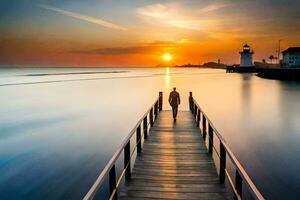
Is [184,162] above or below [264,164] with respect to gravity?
above

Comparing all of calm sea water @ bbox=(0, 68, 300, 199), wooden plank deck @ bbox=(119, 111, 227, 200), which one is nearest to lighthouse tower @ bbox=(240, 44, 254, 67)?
calm sea water @ bbox=(0, 68, 300, 199)

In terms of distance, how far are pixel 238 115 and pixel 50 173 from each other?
21322 millimetres

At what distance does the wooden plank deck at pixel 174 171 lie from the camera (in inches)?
238

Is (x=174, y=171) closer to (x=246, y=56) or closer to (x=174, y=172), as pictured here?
(x=174, y=172)

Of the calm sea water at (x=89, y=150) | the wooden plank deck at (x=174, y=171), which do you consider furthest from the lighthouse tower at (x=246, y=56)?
the wooden plank deck at (x=174, y=171)

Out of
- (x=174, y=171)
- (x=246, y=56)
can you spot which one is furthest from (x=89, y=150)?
(x=246, y=56)

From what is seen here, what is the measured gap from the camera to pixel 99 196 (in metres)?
10.2

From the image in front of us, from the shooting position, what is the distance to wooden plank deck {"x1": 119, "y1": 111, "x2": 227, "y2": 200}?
6051 millimetres

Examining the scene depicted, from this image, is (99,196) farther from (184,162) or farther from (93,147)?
(93,147)

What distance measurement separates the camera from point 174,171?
745cm

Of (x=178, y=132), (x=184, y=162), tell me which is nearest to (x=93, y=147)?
(x=178, y=132)

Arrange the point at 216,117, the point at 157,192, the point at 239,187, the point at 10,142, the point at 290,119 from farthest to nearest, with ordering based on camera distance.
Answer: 1. the point at 216,117
2. the point at 290,119
3. the point at 10,142
4. the point at 157,192
5. the point at 239,187

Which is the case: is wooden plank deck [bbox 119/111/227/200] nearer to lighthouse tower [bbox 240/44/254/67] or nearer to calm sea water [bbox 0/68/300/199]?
calm sea water [bbox 0/68/300/199]

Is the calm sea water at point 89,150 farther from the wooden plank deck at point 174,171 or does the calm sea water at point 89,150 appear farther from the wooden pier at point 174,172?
the wooden plank deck at point 174,171
